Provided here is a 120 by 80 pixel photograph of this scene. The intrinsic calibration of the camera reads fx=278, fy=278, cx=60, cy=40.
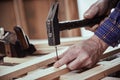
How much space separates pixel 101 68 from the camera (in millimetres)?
1092

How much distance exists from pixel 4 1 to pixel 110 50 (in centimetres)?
189

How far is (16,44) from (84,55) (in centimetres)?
45

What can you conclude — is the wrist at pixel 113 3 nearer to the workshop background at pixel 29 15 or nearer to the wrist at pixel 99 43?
the wrist at pixel 99 43

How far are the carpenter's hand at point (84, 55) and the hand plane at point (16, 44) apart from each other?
328mm

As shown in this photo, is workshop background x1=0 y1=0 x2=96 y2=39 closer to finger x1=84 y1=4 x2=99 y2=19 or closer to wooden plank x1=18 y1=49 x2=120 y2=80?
finger x1=84 y1=4 x2=99 y2=19

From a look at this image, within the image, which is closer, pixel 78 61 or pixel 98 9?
pixel 78 61

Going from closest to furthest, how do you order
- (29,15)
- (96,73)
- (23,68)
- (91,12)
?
(96,73)
(23,68)
(91,12)
(29,15)

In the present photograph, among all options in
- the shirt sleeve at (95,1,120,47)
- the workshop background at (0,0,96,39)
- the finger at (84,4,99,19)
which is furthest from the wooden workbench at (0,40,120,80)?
the workshop background at (0,0,96,39)

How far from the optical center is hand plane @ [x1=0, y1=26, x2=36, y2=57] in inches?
54.8

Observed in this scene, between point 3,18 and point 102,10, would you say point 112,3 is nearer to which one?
point 102,10

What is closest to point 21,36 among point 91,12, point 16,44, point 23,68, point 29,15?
point 16,44

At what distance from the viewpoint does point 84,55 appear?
43.1 inches

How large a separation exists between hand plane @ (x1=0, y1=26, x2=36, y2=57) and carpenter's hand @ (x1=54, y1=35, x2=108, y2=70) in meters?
0.33

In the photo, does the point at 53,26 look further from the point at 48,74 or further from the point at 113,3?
the point at 113,3
